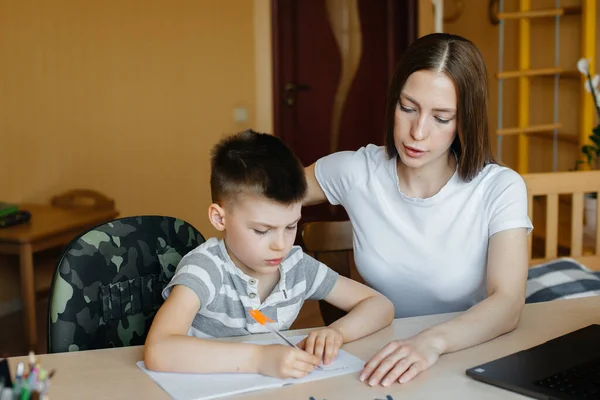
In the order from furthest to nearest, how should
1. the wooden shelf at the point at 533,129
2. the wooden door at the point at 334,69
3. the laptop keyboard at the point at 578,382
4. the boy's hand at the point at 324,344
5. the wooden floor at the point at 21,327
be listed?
the wooden door at the point at 334,69 < the wooden shelf at the point at 533,129 < the wooden floor at the point at 21,327 < the boy's hand at the point at 324,344 < the laptop keyboard at the point at 578,382

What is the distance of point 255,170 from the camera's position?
145cm

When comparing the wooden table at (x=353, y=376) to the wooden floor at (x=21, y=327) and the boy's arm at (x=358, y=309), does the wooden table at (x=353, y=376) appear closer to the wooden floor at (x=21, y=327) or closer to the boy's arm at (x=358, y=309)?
the boy's arm at (x=358, y=309)

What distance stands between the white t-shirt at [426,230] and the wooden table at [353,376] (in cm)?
22

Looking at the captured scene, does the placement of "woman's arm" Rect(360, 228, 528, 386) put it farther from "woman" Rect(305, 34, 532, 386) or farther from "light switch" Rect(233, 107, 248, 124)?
"light switch" Rect(233, 107, 248, 124)

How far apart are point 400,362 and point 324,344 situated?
0.14 metres

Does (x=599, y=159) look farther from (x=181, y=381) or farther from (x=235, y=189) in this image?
(x=181, y=381)

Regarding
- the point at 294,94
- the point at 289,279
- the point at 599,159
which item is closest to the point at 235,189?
the point at 289,279

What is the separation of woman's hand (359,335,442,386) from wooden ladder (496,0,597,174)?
96.0 inches

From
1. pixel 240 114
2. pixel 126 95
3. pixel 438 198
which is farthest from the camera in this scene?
pixel 240 114

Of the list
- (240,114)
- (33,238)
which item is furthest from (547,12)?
(33,238)

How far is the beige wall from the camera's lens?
13.2 feet

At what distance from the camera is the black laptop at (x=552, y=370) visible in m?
1.25

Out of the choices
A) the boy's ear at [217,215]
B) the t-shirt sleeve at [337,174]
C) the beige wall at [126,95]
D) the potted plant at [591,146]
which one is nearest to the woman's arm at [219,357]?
the boy's ear at [217,215]

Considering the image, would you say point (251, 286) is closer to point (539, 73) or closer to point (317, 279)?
point (317, 279)
